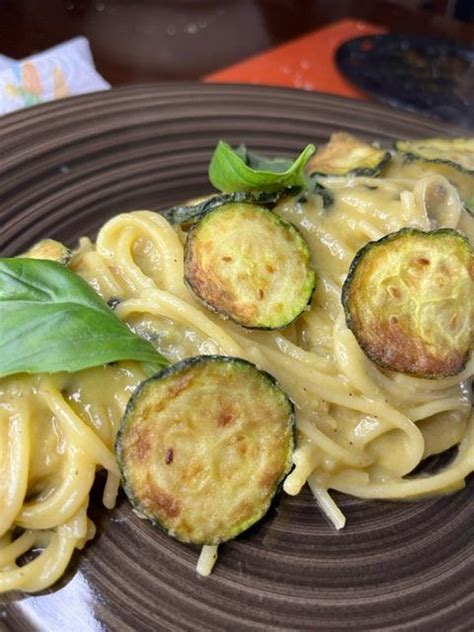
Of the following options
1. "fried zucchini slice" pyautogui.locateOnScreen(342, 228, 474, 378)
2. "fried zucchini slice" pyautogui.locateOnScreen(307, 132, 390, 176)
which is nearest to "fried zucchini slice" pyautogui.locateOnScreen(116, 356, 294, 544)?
"fried zucchini slice" pyautogui.locateOnScreen(342, 228, 474, 378)

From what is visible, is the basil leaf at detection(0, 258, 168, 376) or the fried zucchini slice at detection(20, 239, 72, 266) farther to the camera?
the fried zucchini slice at detection(20, 239, 72, 266)

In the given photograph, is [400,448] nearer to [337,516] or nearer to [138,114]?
[337,516]

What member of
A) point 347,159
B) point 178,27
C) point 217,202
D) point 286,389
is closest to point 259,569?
point 286,389

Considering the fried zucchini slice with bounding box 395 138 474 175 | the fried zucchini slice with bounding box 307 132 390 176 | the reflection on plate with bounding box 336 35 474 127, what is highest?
the fried zucchini slice with bounding box 307 132 390 176

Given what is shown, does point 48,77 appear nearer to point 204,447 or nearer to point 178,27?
point 178,27

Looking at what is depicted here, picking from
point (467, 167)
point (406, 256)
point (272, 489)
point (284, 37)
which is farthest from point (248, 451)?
point (284, 37)

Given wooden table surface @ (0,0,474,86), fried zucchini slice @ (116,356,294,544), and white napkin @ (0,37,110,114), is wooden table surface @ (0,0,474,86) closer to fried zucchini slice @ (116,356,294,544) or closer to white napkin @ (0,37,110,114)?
white napkin @ (0,37,110,114)

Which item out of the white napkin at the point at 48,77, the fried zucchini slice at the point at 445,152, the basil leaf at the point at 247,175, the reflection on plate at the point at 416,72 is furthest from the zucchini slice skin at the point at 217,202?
the reflection on plate at the point at 416,72

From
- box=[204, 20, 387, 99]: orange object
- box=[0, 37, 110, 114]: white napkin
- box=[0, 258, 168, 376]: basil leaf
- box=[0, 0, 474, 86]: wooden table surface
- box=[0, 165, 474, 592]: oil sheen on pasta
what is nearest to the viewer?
box=[0, 258, 168, 376]: basil leaf
